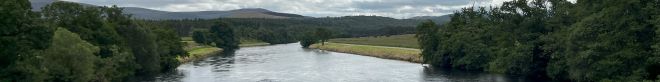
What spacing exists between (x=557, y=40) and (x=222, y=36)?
416 ft

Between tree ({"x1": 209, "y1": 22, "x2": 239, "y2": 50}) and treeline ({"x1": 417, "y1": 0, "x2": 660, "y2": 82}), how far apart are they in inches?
3299

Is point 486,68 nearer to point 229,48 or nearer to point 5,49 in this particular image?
point 5,49

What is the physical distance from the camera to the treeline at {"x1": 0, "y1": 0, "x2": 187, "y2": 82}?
4038 cm

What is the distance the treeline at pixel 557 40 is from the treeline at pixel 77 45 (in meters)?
30.9

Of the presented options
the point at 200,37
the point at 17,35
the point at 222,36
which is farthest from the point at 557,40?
the point at 222,36

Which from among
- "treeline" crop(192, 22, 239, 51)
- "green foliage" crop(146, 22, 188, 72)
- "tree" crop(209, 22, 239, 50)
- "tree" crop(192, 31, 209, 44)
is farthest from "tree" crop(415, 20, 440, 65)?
"tree" crop(209, 22, 239, 50)

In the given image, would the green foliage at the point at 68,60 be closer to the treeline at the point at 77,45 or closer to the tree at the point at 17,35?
the treeline at the point at 77,45

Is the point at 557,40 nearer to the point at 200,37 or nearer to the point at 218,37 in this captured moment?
the point at 200,37

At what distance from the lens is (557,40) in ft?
184

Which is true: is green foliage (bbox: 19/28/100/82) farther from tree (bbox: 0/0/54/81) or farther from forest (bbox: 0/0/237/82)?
tree (bbox: 0/0/54/81)

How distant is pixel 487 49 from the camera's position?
7812cm

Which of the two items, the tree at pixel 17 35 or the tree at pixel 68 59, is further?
the tree at pixel 68 59

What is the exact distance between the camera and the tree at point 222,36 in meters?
172

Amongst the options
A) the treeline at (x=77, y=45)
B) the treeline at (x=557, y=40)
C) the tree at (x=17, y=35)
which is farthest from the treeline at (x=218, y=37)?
the tree at (x=17, y=35)
